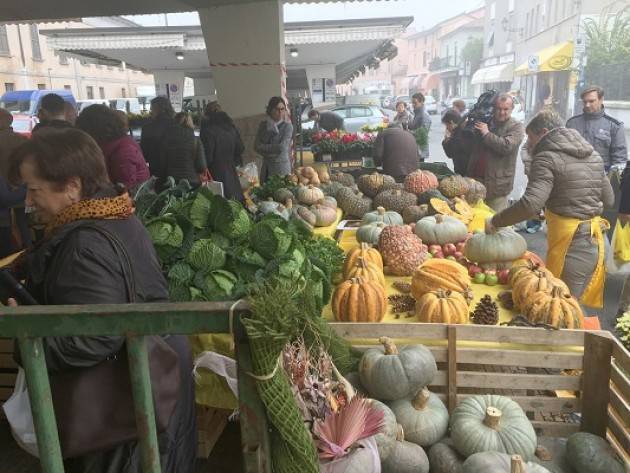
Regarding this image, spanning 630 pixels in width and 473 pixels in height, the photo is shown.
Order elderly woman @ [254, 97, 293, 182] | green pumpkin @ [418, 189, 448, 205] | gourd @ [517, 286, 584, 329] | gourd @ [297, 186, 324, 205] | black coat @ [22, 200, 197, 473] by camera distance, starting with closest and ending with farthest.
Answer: black coat @ [22, 200, 197, 473]
gourd @ [517, 286, 584, 329]
green pumpkin @ [418, 189, 448, 205]
gourd @ [297, 186, 324, 205]
elderly woman @ [254, 97, 293, 182]

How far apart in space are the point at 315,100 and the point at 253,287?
2450 centimetres

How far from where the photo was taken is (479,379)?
99.0 inches

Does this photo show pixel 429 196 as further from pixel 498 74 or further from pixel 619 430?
pixel 498 74

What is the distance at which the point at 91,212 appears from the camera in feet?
5.42

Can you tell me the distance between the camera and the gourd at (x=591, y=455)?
7.02ft

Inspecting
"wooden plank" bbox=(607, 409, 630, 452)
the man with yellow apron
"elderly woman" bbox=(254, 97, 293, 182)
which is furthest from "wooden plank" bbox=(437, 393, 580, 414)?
"elderly woman" bbox=(254, 97, 293, 182)

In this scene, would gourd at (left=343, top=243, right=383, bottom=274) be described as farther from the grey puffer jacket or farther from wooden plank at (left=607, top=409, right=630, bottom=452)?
wooden plank at (left=607, top=409, right=630, bottom=452)

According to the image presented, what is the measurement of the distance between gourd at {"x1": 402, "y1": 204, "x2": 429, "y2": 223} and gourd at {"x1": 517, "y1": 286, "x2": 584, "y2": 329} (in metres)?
2.20

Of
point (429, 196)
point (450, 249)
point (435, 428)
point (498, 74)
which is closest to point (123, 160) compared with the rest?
point (450, 249)

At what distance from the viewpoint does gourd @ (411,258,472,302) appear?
119 inches

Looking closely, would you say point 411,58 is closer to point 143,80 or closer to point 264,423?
point 143,80

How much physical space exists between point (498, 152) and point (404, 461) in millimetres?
4553

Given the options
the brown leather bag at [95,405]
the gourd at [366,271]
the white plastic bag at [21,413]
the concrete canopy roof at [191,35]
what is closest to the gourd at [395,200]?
the gourd at [366,271]

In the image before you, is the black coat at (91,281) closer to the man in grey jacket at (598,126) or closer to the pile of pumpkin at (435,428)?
the pile of pumpkin at (435,428)
